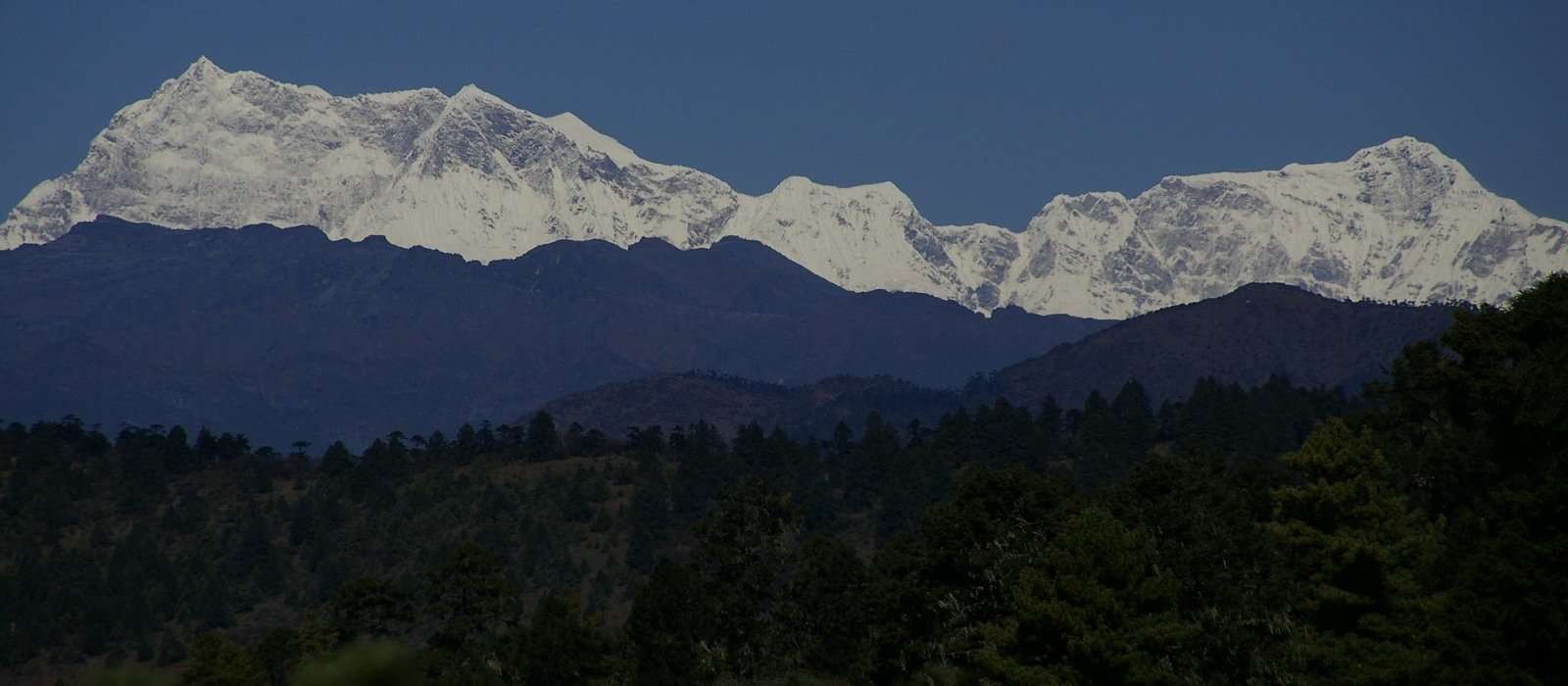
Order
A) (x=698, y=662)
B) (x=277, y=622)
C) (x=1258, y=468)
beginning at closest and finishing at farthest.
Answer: (x=698, y=662) → (x=1258, y=468) → (x=277, y=622)

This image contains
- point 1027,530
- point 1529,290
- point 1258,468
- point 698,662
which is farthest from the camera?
point 1258,468

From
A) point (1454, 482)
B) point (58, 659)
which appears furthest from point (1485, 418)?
point (58, 659)

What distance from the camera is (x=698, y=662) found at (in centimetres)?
11162

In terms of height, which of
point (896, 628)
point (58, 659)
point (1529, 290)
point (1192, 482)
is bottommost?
point (58, 659)

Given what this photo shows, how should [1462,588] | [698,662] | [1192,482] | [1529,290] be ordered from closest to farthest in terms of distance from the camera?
[1462,588] → [1529,290] → [1192,482] → [698,662]

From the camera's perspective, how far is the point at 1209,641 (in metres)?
85.2

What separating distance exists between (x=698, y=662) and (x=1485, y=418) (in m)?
49.9

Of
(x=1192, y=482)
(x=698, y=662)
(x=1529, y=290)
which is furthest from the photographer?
(x=698, y=662)

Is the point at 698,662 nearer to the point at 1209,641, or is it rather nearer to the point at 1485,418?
the point at 1209,641

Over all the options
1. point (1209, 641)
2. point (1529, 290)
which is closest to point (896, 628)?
point (1209, 641)

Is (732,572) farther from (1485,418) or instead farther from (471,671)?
(1485,418)

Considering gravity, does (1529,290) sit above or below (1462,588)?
above

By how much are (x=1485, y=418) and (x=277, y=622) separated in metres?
147

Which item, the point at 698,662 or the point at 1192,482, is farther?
the point at 698,662
